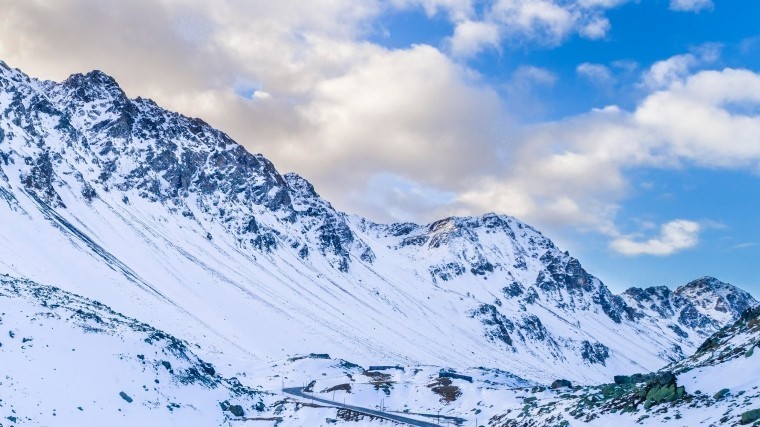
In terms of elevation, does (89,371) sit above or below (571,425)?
below

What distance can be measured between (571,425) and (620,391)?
5.84 meters

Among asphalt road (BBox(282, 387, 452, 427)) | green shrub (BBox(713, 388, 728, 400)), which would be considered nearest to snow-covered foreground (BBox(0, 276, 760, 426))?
green shrub (BBox(713, 388, 728, 400))

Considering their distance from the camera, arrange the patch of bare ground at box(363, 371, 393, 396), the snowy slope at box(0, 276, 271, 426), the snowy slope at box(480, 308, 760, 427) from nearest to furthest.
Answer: the snowy slope at box(480, 308, 760, 427)
the snowy slope at box(0, 276, 271, 426)
the patch of bare ground at box(363, 371, 393, 396)

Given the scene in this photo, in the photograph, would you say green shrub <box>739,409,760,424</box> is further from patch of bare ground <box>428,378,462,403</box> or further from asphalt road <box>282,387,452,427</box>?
patch of bare ground <box>428,378,462,403</box>

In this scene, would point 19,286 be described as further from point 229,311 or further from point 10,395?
point 229,311

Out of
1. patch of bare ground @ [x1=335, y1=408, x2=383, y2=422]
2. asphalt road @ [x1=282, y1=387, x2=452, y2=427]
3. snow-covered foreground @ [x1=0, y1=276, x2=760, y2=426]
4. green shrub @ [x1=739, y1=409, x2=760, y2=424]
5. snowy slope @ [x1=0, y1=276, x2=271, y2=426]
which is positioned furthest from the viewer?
asphalt road @ [x1=282, y1=387, x2=452, y2=427]

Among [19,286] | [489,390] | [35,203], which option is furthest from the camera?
[35,203]

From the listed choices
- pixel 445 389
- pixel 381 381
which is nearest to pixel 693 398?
pixel 445 389

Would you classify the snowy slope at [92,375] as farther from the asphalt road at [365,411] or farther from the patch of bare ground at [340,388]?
the patch of bare ground at [340,388]

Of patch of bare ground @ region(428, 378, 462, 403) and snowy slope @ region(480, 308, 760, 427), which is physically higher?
snowy slope @ region(480, 308, 760, 427)

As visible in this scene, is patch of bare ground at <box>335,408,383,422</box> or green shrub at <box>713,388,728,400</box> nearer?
green shrub at <box>713,388,728,400</box>

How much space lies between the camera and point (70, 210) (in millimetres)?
182500

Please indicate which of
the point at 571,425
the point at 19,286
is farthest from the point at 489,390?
the point at 19,286

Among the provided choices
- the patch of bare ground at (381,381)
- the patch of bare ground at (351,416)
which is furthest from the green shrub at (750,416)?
A: the patch of bare ground at (381,381)
